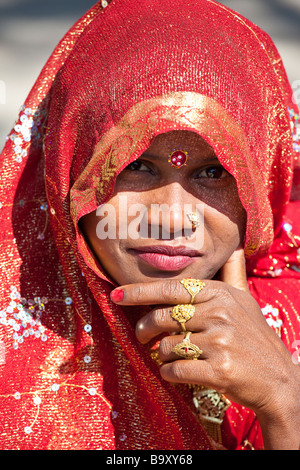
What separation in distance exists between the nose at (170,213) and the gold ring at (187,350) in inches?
10.3

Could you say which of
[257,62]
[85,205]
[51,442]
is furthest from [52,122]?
[51,442]

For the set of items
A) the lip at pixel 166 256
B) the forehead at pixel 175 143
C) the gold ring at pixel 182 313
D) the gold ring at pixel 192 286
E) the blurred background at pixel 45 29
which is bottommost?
the gold ring at pixel 182 313

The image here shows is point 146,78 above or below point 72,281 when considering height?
above

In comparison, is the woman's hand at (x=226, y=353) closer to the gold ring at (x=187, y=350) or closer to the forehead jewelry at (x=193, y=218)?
the gold ring at (x=187, y=350)

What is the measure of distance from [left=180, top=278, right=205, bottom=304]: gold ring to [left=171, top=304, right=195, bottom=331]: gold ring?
0.03 metres

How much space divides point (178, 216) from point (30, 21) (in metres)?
5.50

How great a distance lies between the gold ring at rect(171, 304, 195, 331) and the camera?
158cm

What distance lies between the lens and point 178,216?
1.59m

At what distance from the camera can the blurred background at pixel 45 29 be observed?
5863mm

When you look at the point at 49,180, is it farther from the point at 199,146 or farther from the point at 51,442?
the point at 51,442
